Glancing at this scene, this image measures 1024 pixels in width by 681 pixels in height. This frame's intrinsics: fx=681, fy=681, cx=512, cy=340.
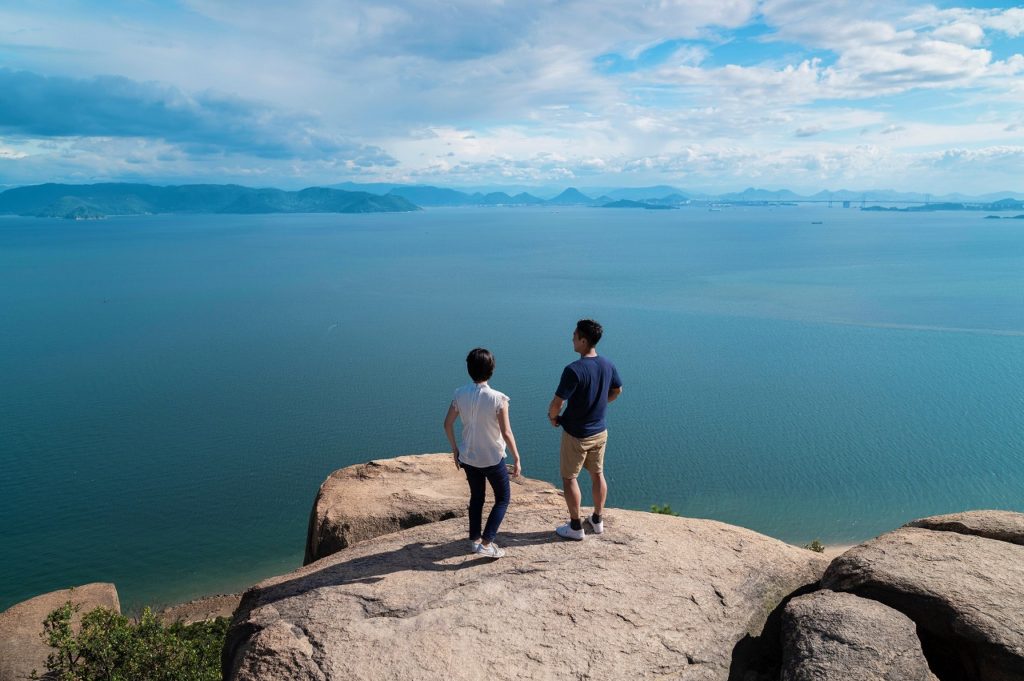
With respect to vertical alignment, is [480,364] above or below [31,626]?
above

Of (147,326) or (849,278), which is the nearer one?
(147,326)

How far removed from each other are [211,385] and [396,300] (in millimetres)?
33455

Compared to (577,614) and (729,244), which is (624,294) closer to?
(577,614)

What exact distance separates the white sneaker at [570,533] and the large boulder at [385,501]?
1448 millimetres

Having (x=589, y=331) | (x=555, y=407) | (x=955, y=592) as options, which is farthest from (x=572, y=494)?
(x=955, y=592)

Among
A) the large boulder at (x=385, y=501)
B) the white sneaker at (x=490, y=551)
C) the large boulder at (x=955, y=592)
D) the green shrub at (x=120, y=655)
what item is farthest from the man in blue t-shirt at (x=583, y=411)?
the green shrub at (x=120, y=655)

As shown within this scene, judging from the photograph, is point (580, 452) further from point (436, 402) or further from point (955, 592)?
point (436, 402)

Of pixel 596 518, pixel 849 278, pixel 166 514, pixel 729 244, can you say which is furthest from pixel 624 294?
pixel 729 244

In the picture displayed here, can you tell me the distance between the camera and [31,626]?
16516 millimetres

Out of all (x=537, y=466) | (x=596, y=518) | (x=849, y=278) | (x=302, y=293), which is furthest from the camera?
(x=849, y=278)

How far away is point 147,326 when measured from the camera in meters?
59.7

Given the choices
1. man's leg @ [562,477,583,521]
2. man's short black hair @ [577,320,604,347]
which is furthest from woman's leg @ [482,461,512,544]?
man's short black hair @ [577,320,604,347]

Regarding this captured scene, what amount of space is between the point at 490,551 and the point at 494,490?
75 centimetres

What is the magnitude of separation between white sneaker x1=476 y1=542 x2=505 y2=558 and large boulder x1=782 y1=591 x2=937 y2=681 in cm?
333
